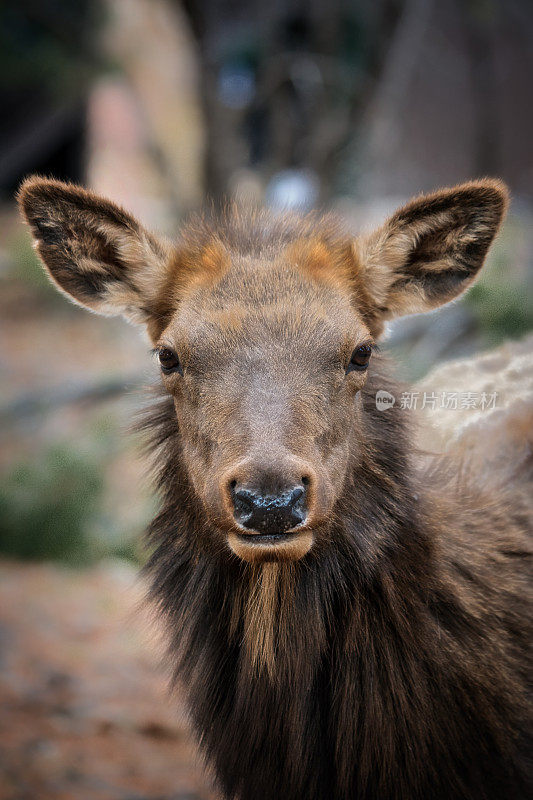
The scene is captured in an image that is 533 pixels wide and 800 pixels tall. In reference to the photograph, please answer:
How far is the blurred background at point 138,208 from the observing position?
5.13 m

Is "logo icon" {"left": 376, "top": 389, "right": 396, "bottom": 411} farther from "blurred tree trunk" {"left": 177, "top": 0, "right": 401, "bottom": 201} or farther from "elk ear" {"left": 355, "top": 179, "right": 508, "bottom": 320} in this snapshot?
"blurred tree trunk" {"left": 177, "top": 0, "right": 401, "bottom": 201}

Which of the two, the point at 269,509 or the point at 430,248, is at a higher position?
Result: the point at 430,248

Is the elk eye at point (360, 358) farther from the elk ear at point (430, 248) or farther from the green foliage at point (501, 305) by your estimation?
the green foliage at point (501, 305)

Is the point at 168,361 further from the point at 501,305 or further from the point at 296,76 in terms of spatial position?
the point at 296,76

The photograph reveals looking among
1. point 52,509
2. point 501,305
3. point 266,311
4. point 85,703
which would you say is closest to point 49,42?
point 52,509

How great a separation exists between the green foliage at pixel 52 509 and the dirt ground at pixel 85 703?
1.84 feet

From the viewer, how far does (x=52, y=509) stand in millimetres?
7539

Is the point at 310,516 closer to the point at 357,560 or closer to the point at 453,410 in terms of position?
the point at 357,560

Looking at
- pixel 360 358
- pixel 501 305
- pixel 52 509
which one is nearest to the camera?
pixel 360 358

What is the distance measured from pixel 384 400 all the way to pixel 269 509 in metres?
1.02

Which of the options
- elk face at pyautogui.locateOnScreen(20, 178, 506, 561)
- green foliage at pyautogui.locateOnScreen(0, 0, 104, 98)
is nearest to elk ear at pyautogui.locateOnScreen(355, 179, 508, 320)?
elk face at pyautogui.locateOnScreen(20, 178, 506, 561)

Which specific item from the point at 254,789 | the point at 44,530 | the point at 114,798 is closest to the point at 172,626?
the point at 254,789

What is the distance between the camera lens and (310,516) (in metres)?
2.40

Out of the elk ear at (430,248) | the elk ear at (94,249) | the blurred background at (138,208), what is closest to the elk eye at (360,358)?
the elk ear at (430,248)
